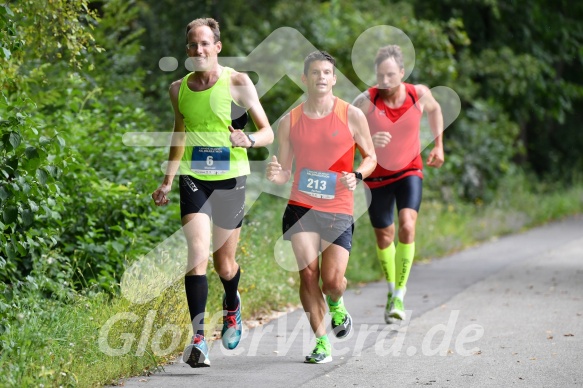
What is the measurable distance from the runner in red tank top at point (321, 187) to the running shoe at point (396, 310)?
1.68 meters

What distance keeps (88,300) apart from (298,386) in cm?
195

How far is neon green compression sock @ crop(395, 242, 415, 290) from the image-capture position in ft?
29.8

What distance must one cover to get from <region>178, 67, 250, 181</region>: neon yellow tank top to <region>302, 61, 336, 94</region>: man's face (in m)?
0.55

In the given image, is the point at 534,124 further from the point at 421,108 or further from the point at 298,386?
the point at 298,386

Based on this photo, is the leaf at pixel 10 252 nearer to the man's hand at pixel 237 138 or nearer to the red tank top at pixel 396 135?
the man's hand at pixel 237 138

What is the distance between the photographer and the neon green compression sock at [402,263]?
9091mm

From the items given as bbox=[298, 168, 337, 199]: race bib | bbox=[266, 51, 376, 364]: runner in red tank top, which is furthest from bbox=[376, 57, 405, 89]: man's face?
bbox=[298, 168, 337, 199]: race bib

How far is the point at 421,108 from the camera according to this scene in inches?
364

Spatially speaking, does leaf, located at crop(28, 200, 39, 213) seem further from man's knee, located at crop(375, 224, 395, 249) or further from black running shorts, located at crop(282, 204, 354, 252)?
man's knee, located at crop(375, 224, 395, 249)

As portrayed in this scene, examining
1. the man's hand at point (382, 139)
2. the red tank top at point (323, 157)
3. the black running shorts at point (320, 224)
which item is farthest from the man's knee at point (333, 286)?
the man's hand at point (382, 139)

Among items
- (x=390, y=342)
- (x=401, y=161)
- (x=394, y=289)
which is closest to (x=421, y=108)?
(x=401, y=161)

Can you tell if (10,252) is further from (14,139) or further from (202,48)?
(202,48)

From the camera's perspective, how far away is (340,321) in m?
7.48

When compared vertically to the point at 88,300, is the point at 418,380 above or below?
below
